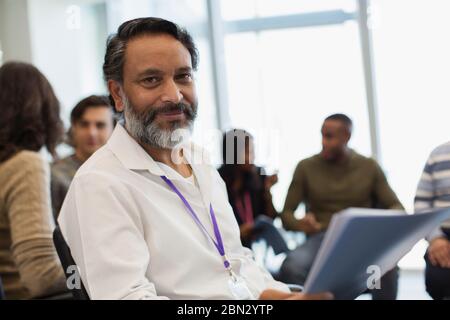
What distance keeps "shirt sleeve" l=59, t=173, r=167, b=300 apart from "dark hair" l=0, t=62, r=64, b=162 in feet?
2.61

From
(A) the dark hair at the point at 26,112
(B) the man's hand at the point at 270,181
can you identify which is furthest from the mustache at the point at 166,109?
(B) the man's hand at the point at 270,181

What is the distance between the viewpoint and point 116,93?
1.48 metres

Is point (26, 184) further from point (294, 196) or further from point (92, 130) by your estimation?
point (294, 196)

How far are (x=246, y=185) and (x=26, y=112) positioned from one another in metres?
1.46

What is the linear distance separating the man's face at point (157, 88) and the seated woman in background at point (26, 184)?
0.57m

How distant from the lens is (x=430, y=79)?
13.1 feet

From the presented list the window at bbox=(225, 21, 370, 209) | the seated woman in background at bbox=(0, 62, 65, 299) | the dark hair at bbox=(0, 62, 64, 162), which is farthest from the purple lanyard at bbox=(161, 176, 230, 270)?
the window at bbox=(225, 21, 370, 209)

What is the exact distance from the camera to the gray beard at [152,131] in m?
1.39

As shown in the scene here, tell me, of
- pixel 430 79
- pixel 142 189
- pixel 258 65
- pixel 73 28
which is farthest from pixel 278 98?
pixel 142 189

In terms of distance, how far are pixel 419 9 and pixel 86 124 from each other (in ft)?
9.10

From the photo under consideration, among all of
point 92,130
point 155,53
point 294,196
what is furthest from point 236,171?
point 155,53

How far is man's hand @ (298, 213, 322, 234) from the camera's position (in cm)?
275

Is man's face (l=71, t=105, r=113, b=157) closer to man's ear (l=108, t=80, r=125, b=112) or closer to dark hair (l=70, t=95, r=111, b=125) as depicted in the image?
dark hair (l=70, t=95, r=111, b=125)
